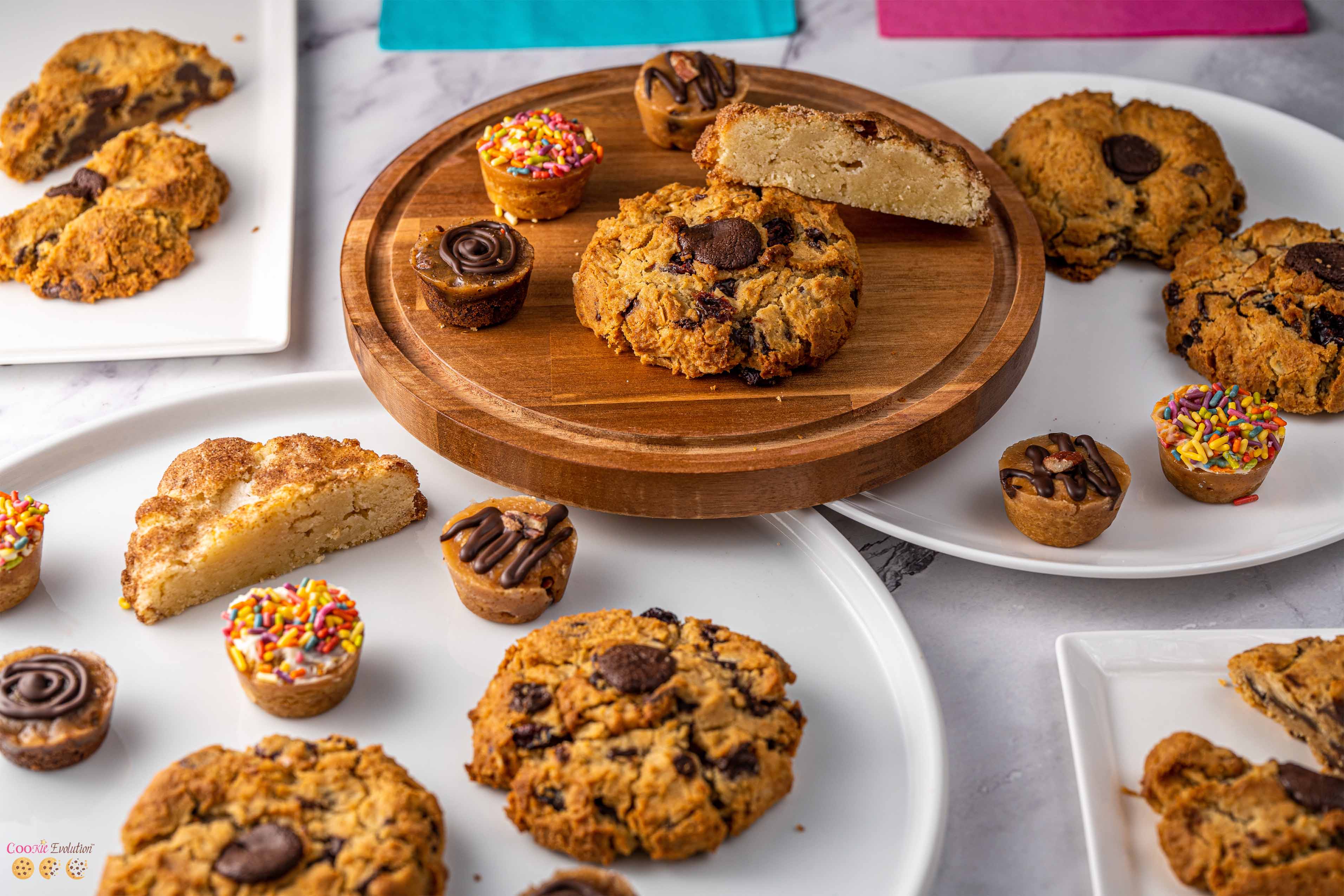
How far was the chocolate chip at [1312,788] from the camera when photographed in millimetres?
3186

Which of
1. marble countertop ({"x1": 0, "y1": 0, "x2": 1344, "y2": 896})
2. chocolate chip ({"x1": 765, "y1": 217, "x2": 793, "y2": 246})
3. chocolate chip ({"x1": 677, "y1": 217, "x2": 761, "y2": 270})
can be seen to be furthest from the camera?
chocolate chip ({"x1": 765, "y1": 217, "x2": 793, "y2": 246})

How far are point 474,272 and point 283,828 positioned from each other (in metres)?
1.96

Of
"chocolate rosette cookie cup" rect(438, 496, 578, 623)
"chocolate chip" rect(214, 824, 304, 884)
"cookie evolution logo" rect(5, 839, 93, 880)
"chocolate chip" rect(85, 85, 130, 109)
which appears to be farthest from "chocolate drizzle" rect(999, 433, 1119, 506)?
"chocolate chip" rect(85, 85, 130, 109)

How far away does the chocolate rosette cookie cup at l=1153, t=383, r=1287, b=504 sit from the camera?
4.06m

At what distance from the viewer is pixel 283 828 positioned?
3.07m

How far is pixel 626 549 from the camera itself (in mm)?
4156

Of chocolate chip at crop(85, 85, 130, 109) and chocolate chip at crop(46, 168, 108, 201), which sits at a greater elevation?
chocolate chip at crop(85, 85, 130, 109)

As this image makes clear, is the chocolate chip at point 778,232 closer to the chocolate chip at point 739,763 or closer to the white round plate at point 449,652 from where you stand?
the white round plate at point 449,652

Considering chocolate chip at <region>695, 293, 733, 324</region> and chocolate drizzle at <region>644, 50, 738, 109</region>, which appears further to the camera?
chocolate drizzle at <region>644, 50, 738, 109</region>

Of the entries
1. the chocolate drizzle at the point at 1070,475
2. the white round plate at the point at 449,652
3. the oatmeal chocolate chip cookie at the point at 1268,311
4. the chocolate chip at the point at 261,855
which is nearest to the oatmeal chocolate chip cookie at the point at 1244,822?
the white round plate at the point at 449,652

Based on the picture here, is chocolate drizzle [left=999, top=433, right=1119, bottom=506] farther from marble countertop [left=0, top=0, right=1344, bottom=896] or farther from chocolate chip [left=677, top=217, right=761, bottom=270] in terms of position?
chocolate chip [left=677, top=217, right=761, bottom=270]

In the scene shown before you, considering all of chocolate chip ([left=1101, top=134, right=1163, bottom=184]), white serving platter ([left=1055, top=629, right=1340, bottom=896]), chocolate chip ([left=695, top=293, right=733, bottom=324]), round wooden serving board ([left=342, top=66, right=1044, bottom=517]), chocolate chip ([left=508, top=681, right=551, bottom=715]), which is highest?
chocolate chip ([left=1101, top=134, right=1163, bottom=184])

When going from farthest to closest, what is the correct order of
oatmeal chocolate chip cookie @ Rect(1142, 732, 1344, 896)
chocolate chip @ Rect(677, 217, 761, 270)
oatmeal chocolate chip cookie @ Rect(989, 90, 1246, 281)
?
oatmeal chocolate chip cookie @ Rect(989, 90, 1246, 281)
chocolate chip @ Rect(677, 217, 761, 270)
oatmeal chocolate chip cookie @ Rect(1142, 732, 1344, 896)

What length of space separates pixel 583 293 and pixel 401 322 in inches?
26.3
